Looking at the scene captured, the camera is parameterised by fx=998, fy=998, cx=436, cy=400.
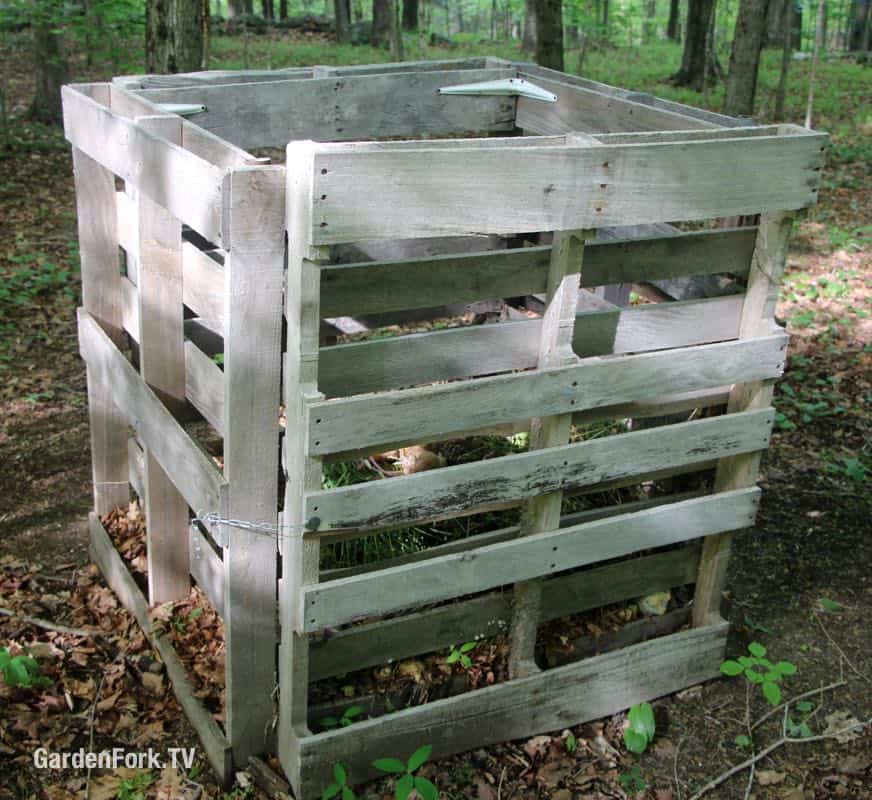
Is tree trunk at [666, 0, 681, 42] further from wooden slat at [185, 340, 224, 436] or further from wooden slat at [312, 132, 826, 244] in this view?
wooden slat at [185, 340, 224, 436]

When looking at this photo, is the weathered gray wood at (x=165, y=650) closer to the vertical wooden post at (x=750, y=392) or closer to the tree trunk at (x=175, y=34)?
the vertical wooden post at (x=750, y=392)

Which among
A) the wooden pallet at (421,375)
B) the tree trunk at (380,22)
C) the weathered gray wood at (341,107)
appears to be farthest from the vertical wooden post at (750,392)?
the tree trunk at (380,22)

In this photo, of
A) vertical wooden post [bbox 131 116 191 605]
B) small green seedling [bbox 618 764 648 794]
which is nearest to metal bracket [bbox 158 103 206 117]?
vertical wooden post [bbox 131 116 191 605]

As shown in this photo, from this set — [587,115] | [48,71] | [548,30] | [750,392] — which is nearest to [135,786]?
[750,392]

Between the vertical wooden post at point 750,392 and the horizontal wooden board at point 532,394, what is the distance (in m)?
0.11

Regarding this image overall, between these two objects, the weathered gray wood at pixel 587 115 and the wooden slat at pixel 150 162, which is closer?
the wooden slat at pixel 150 162

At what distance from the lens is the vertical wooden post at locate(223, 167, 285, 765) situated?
2.92m

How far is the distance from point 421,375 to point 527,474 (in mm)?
518

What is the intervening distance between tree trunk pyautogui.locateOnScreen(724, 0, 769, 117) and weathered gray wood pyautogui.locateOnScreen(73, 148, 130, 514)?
366 inches

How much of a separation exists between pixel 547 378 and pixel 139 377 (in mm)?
1653

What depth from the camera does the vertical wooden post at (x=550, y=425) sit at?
3.34 metres

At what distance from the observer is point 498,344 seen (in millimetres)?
3512

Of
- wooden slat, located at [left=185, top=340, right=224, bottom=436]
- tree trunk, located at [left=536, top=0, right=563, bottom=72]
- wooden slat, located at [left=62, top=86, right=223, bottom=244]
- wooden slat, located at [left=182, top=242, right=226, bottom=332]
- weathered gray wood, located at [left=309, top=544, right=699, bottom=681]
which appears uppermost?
tree trunk, located at [left=536, top=0, right=563, bottom=72]

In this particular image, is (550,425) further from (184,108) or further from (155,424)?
(184,108)
